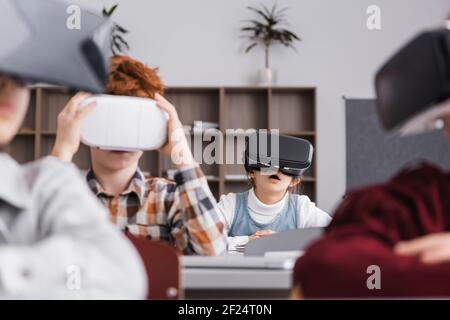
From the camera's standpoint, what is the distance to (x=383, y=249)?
67 centimetres

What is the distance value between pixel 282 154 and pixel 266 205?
1.00ft

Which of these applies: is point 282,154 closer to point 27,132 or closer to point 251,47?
point 251,47

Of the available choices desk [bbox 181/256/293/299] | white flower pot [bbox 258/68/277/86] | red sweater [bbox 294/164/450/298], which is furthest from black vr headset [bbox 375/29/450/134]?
white flower pot [bbox 258/68/277/86]

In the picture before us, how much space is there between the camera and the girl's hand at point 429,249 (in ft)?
2.20

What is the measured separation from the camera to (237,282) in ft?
3.18

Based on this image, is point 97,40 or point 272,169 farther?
point 272,169

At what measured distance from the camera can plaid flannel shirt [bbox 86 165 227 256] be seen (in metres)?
1.31

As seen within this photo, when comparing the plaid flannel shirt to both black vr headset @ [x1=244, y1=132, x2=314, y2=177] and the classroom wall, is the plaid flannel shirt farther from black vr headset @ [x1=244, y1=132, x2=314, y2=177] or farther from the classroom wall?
the classroom wall

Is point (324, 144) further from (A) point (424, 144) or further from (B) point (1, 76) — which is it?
(B) point (1, 76)

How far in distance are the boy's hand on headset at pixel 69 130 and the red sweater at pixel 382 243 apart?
558 mm

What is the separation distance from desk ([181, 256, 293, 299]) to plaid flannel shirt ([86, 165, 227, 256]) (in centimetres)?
32

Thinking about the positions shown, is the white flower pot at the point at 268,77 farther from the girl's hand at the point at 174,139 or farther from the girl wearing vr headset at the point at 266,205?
the girl's hand at the point at 174,139
